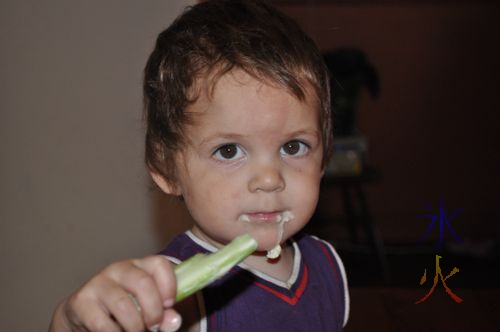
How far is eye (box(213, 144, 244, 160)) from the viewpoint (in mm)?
666

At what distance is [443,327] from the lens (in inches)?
40.4

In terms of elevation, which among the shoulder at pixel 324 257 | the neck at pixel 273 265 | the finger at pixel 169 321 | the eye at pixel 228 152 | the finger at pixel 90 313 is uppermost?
the eye at pixel 228 152

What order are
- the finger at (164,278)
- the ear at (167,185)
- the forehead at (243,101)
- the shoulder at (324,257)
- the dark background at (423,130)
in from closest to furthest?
the finger at (164,278)
the forehead at (243,101)
the ear at (167,185)
the shoulder at (324,257)
the dark background at (423,130)

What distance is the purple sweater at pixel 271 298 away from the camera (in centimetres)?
71

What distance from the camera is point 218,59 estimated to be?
0.67 m

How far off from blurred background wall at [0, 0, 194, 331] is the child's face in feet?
1.60

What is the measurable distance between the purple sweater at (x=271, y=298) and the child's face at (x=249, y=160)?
0.07 m

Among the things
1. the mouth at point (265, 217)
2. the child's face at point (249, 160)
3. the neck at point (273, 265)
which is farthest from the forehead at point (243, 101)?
the neck at point (273, 265)

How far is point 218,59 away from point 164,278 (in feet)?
0.94

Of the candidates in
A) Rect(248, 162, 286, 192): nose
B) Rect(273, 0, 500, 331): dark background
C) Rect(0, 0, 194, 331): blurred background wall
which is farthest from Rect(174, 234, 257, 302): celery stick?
Rect(273, 0, 500, 331): dark background

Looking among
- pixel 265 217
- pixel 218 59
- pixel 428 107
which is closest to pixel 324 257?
pixel 265 217

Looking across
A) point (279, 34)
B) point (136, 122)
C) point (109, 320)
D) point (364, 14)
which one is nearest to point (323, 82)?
point (279, 34)

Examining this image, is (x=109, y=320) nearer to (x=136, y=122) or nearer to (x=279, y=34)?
(x=279, y=34)

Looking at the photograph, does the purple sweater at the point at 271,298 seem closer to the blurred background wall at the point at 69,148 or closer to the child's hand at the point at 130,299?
the child's hand at the point at 130,299
